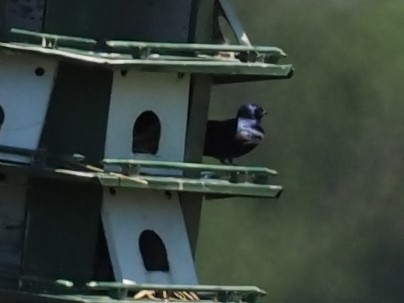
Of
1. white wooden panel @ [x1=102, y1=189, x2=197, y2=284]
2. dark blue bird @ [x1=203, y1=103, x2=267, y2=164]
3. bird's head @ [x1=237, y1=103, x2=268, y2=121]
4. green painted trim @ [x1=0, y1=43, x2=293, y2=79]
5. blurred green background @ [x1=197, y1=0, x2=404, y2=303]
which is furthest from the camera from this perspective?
blurred green background @ [x1=197, y1=0, x2=404, y2=303]

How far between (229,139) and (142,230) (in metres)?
0.39

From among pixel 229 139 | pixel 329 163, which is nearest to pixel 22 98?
pixel 229 139

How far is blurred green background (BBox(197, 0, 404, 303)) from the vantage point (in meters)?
12.4

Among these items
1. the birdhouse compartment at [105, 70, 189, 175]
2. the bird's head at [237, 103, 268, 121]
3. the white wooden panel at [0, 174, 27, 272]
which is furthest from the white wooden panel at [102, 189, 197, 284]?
the bird's head at [237, 103, 268, 121]

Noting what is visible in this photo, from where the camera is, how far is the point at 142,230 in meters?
5.80

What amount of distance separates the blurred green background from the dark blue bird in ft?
19.2

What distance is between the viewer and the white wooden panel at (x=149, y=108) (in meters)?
5.76

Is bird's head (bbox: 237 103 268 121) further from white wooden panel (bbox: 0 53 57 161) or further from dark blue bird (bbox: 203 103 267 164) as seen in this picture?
white wooden panel (bbox: 0 53 57 161)

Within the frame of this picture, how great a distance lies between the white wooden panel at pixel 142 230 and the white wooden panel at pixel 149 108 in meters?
0.09

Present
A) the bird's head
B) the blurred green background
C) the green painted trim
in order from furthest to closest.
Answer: the blurred green background < the bird's head < the green painted trim

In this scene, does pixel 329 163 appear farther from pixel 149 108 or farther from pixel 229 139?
pixel 149 108

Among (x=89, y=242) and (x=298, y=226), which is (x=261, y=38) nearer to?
(x=298, y=226)

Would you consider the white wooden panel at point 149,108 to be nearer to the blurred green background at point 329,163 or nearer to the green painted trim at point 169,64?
the green painted trim at point 169,64

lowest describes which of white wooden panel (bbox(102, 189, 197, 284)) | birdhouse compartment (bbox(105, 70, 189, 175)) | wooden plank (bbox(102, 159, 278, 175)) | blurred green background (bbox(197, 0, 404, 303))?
white wooden panel (bbox(102, 189, 197, 284))
